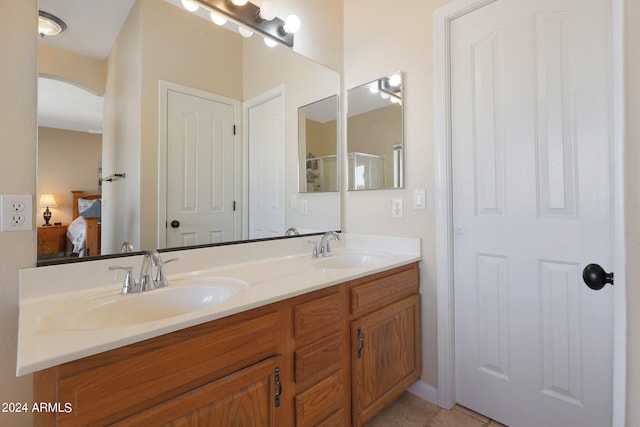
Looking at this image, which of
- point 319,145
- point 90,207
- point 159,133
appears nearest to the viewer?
point 90,207

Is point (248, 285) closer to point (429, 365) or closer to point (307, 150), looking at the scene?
point (307, 150)

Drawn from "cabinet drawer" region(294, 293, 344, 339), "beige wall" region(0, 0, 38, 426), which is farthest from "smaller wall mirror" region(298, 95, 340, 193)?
"beige wall" region(0, 0, 38, 426)

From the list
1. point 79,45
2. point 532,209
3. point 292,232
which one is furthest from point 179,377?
point 532,209

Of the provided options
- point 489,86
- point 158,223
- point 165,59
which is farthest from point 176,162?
point 489,86

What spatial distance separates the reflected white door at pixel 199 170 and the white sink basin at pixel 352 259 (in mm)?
564

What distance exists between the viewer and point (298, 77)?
191cm

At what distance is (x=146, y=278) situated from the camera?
110 centimetres

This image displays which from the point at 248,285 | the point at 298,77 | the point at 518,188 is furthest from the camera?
the point at 298,77

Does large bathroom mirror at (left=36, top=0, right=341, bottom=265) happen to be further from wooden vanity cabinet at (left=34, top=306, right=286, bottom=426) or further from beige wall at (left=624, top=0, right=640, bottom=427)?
beige wall at (left=624, top=0, right=640, bottom=427)

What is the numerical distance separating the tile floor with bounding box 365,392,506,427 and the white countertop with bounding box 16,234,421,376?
2.67 feet

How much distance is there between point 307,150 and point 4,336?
5.21ft

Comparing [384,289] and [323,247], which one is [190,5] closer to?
Answer: [323,247]

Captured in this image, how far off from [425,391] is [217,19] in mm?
2293

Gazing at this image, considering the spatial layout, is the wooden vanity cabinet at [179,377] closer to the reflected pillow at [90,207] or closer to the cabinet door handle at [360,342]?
the cabinet door handle at [360,342]
